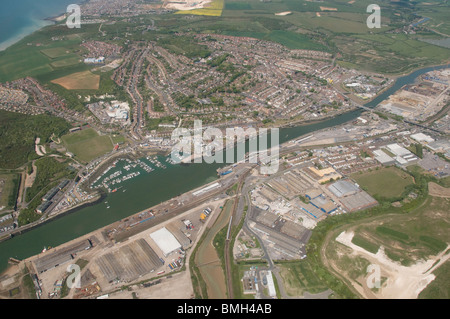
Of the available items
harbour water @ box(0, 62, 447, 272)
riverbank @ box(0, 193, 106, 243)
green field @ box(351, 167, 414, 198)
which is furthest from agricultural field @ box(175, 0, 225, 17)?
riverbank @ box(0, 193, 106, 243)

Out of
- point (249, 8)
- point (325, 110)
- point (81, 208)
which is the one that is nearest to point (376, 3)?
point (249, 8)

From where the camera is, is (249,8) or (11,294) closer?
(11,294)

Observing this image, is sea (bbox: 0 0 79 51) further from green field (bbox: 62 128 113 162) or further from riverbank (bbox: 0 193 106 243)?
riverbank (bbox: 0 193 106 243)

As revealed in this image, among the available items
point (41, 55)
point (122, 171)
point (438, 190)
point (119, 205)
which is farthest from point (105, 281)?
point (41, 55)

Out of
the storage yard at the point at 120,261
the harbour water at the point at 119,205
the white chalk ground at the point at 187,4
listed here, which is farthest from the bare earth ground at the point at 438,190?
the white chalk ground at the point at 187,4

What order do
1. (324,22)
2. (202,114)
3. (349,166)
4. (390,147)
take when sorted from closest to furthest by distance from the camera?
(349,166) < (390,147) < (202,114) < (324,22)

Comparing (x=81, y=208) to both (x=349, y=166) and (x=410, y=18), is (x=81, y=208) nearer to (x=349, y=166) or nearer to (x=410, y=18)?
(x=349, y=166)
